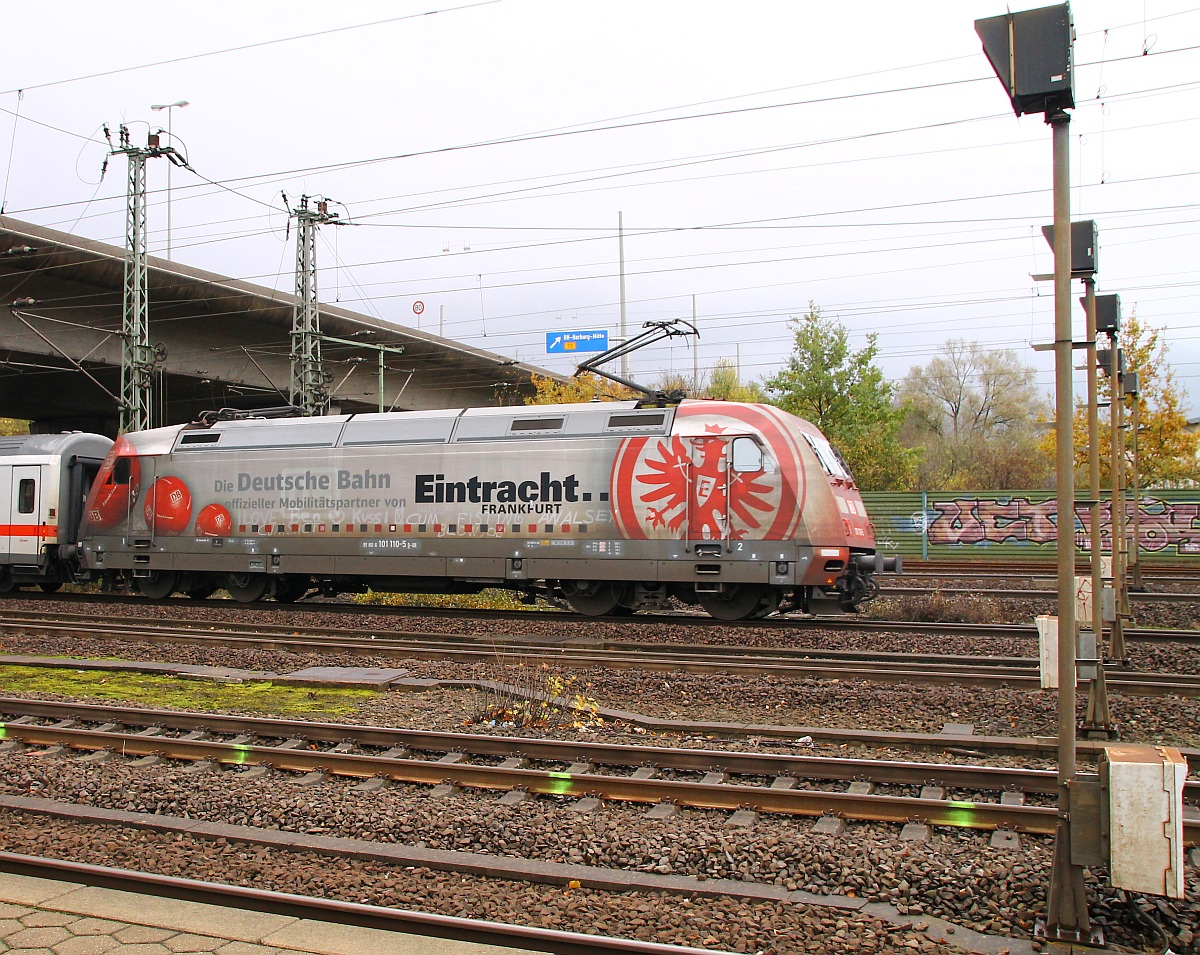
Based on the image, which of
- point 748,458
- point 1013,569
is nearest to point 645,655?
point 748,458

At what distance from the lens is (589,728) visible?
8547 millimetres

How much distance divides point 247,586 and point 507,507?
6.21 metres

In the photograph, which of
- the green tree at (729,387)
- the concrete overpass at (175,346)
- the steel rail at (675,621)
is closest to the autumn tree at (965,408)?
the green tree at (729,387)

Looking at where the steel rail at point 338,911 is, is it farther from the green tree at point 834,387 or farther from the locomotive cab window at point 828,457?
the green tree at point 834,387

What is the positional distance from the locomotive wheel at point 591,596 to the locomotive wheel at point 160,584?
8522 millimetres

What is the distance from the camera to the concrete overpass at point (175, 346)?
2675 cm

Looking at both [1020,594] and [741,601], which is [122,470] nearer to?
[741,601]

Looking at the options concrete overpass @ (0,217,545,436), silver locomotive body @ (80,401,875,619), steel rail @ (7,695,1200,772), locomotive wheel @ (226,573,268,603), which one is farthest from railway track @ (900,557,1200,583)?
steel rail @ (7,695,1200,772)

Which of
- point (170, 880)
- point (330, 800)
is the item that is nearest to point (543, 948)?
point (170, 880)

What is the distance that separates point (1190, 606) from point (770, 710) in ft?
41.6

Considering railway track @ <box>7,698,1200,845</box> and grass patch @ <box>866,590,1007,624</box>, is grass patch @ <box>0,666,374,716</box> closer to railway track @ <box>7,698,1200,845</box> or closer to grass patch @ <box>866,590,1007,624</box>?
railway track @ <box>7,698,1200,845</box>

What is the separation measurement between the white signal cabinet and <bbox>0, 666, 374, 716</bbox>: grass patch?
6682 millimetres

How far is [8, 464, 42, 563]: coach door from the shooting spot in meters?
21.2

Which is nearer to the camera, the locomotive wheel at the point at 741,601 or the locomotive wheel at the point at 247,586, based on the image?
the locomotive wheel at the point at 741,601
